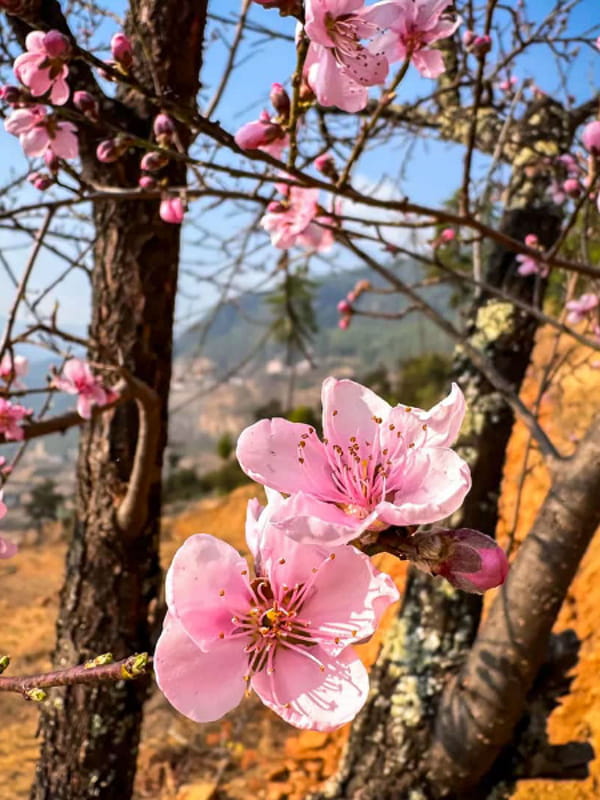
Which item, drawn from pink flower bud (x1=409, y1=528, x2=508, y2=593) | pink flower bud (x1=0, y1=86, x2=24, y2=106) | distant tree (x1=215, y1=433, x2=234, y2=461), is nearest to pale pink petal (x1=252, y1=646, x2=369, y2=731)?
pink flower bud (x1=409, y1=528, x2=508, y2=593)

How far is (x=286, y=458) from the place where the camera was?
22.2 inches

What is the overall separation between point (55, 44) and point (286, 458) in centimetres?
73

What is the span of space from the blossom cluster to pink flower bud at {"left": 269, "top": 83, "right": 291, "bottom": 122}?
1.56 feet

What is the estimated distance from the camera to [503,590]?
1.74 m

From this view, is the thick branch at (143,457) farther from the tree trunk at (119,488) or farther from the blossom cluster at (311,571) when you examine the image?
the blossom cluster at (311,571)

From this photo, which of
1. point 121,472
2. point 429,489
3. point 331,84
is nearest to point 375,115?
point 331,84

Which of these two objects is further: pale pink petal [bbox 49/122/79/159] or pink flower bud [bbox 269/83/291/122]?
pale pink petal [bbox 49/122/79/159]

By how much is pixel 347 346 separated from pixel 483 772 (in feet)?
148

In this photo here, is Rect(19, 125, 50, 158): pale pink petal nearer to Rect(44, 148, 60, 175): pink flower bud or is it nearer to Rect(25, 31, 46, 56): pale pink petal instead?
Rect(44, 148, 60, 175): pink flower bud

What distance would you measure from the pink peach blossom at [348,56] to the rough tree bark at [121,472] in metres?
0.94

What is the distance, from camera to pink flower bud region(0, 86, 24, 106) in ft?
3.41

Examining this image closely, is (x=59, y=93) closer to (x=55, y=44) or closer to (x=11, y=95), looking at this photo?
(x=11, y=95)

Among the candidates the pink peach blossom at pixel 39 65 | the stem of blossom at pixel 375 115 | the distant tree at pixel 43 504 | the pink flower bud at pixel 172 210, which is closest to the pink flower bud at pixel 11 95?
the pink peach blossom at pixel 39 65

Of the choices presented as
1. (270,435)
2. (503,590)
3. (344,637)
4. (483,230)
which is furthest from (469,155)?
(503,590)
